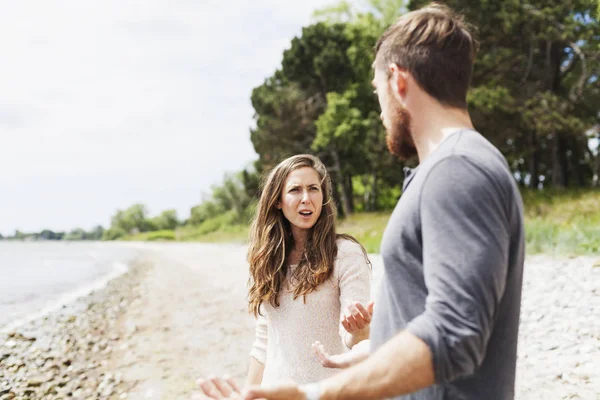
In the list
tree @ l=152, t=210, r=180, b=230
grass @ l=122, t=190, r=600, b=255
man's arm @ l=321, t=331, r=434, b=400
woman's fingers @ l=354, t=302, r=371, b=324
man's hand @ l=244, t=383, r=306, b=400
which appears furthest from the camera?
tree @ l=152, t=210, r=180, b=230

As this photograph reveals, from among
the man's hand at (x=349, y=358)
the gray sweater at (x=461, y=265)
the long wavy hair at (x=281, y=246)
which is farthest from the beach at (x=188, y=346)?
the gray sweater at (x=461, y=265)

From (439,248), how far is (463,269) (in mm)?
74

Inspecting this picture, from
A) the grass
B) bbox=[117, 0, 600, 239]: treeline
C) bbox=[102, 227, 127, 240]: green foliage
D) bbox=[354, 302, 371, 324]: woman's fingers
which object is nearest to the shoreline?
bbox=[117, 0, 600, 239]: treeline

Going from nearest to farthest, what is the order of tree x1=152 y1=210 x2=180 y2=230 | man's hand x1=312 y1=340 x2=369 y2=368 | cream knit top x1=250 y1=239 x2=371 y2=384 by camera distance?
1. man's hand x1=312 y1=340 x2=369 y2=368
2. cream knit top x1=250 y1=239 x2=371 y2=384
3. tree x1=152 y1=210 x2=180 y2=230

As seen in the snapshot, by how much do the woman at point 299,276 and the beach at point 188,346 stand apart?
3.49m

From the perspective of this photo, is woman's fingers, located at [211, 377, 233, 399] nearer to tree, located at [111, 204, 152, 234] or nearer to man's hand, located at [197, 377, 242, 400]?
man's hand, located at [197, 377, 242, 400]

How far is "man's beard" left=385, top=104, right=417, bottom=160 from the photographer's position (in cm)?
149

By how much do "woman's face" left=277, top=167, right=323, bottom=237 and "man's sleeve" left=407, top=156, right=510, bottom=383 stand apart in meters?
1.57

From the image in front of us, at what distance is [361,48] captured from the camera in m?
34.2

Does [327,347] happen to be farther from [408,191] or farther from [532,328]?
[532,328]

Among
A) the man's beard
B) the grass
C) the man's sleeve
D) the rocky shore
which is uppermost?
the man's beard

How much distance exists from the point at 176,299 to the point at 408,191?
1544 cm

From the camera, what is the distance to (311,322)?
260 cm

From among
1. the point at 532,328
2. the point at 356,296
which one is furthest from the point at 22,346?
the point at 356,296
